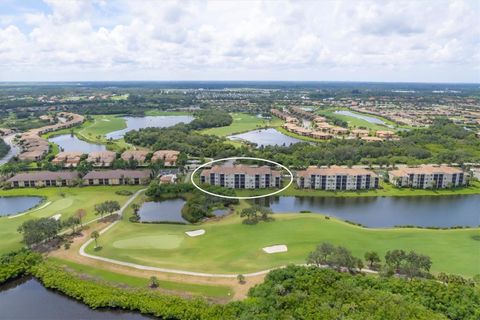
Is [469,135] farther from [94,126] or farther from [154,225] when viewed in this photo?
[94,126]

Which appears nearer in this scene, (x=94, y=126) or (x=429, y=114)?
(x=94, y=126)

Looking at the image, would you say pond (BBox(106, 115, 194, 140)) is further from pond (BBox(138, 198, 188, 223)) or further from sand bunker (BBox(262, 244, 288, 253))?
sand bunker (BBox(262, 244, 288, 253))

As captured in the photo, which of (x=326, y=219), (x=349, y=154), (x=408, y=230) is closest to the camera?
(x=408, y=230)

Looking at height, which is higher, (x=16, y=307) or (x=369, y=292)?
(x=369, y=292)

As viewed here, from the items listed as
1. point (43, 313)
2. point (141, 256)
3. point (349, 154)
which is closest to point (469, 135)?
point (349, 154)

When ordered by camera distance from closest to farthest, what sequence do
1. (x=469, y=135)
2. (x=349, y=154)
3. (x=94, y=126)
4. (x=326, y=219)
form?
(x=326, y=219) < (x=349, y=154) < (x=469, y=135) < (x=94, y=126)
